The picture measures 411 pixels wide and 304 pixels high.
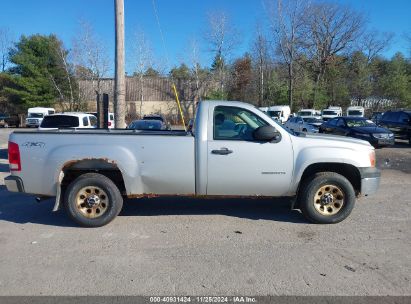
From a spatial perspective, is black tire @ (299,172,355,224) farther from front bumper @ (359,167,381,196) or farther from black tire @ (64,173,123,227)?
black tire @ (64,173,123,227)

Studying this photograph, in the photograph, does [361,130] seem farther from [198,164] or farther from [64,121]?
[198,164]

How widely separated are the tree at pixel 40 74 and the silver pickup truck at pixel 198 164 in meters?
43.9

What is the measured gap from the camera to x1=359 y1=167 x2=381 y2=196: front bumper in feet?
19.2

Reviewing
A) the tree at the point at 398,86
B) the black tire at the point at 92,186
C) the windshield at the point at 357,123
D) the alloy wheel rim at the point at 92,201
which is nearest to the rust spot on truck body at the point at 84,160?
the black tire at the point at 92,186

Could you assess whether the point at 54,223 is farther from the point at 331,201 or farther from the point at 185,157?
the point at 331,201

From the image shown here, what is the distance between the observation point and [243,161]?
570cm

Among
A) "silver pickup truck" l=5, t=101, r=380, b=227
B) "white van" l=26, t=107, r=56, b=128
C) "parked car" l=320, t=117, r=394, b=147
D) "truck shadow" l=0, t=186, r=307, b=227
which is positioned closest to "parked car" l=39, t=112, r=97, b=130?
"truck shadow" l=0, t=186, r=307, b=227

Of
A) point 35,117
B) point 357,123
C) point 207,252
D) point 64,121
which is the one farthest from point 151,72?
point 207,252

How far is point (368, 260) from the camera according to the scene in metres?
4.52

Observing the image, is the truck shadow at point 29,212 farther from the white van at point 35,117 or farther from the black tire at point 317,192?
the white van at point 35,117

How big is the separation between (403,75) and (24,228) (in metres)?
57.1

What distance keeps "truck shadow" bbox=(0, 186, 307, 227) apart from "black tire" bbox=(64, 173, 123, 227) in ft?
0.99

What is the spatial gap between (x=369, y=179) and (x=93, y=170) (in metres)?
4.33

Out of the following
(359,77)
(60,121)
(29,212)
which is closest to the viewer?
(29,212)
